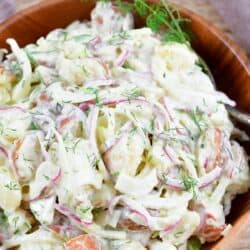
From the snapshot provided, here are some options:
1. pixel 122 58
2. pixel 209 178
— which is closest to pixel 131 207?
pixel 209 178

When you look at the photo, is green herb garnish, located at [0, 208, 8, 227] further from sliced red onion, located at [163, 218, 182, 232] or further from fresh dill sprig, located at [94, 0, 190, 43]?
fresh dill sprig, located at [94, 0, 190, 43]

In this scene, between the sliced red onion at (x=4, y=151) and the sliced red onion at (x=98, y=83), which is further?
the sliced red onion at (x=98, y=83)

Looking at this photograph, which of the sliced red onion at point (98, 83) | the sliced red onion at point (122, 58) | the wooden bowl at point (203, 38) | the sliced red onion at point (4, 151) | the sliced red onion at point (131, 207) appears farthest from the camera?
the wooden bowl at point (203, 38)

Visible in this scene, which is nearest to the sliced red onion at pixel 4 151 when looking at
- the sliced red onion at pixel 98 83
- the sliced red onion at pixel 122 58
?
the sliced red onion at pixel 98 83

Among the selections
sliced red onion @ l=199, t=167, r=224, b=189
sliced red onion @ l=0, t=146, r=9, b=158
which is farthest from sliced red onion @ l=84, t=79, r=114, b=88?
sliced red onion @ l=199, t=167, r=224, b=189

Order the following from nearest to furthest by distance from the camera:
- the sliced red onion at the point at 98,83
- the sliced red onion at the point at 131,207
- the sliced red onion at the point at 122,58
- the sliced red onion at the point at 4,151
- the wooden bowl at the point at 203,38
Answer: the sliced red onion at the point at 131,207
the sliced red onion at the point at 4,151
the sliced red onion at the point at 98,83
the sliced red onion at the point at 122,58
the wooden bowl at the point at 203,38

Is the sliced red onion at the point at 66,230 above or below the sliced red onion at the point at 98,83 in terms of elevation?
below

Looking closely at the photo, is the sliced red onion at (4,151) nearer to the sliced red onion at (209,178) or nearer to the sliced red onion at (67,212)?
the sliced red onion at (67,212)

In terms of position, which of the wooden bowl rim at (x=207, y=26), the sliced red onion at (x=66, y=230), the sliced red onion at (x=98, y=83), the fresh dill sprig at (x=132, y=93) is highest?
the wooden bowl rim at (x=207, y=26)
